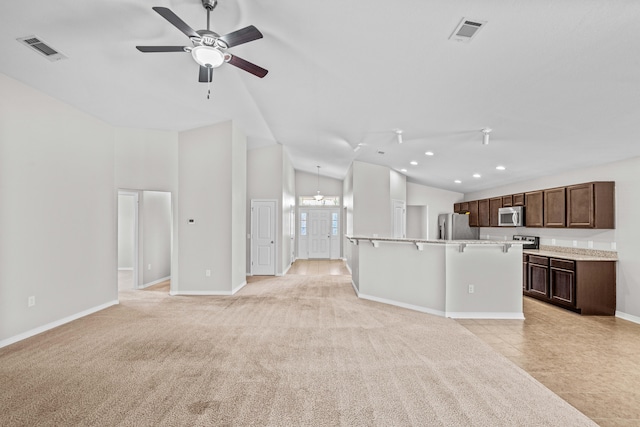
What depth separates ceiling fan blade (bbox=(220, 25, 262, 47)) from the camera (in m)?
2.53

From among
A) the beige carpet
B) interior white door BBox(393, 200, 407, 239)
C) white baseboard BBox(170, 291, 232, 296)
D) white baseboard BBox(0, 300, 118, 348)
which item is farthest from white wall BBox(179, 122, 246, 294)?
interior white door BBox(393, 200, 407, 239)

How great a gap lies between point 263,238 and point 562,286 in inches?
247

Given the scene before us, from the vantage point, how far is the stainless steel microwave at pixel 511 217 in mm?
6727

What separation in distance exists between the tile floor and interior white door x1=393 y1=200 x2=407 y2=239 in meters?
3.97

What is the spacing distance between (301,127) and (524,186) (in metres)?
4.84

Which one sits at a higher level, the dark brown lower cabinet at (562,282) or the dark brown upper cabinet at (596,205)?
the dark brown upper cabinet at (596,205)

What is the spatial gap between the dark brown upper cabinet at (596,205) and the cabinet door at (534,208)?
0.90 metres

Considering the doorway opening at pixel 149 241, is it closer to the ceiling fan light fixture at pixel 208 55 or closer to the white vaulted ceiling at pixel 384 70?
the white vaulted ceiling at pixel 384 70

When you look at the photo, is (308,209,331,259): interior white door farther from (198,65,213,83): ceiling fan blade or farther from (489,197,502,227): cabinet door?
(198,65,213,83): ceiling fan blade

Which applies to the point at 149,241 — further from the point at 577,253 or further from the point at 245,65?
the point at 577,253

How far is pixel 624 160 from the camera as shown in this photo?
15.8 feet

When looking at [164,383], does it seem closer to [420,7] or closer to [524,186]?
[420,7]

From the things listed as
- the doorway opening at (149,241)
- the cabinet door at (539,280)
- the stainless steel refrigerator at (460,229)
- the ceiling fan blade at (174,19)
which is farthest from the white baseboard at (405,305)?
the ceiling fan blade at (174,19)

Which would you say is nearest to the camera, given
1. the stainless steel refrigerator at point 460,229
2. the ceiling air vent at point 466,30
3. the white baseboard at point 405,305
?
the ceiling air vent at point 466,30
